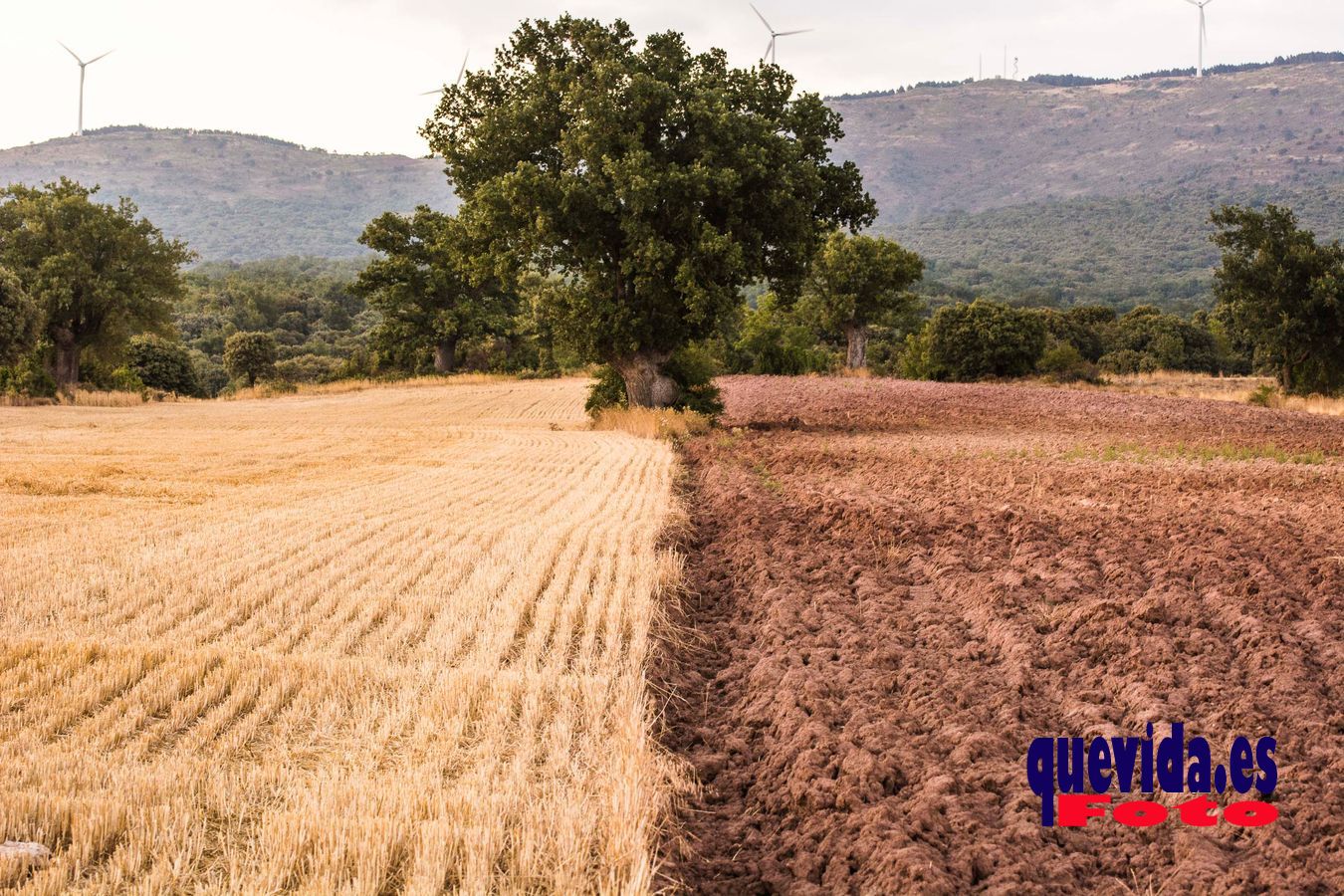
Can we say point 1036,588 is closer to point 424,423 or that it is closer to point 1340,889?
point 1340,889

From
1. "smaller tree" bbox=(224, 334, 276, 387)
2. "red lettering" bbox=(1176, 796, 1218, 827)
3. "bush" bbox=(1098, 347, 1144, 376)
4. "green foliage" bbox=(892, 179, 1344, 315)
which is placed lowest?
"red lettering" bbox=(1176, 796, 1218, 827)

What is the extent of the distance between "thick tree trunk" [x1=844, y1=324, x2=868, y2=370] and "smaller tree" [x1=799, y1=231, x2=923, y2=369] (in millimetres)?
384

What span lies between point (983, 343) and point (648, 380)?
1055 inches

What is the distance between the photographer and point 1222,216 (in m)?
36.0

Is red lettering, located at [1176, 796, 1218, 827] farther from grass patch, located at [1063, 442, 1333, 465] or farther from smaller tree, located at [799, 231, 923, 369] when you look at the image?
smaller tree, located at [799, 231, 923, 369]

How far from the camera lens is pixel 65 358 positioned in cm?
4172

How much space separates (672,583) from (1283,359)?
35.1 m

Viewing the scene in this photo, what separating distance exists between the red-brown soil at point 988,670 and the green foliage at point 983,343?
114ft

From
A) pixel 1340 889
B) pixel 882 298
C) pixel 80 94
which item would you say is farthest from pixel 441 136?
pixel 80 94

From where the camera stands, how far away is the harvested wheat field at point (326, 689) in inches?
145

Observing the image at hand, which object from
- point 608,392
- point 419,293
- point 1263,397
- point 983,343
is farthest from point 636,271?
point 419,293

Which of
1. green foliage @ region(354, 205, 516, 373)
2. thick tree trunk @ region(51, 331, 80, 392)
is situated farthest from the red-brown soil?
green foliage @ region(354, 205, 516, 373)

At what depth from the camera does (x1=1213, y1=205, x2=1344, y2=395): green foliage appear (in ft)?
111

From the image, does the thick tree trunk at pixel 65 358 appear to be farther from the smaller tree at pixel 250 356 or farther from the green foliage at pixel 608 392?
the green foliage at pixel 608 392
